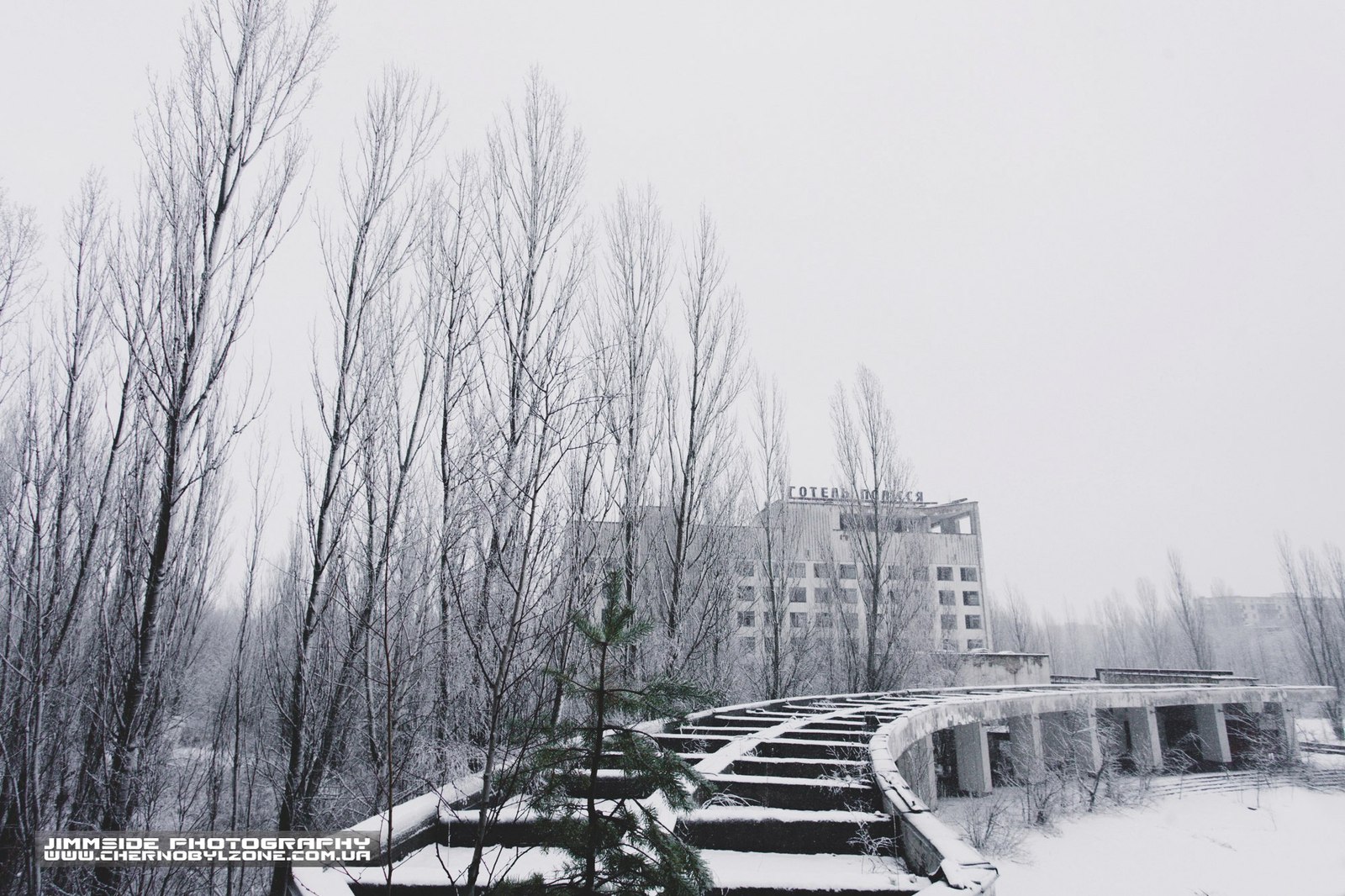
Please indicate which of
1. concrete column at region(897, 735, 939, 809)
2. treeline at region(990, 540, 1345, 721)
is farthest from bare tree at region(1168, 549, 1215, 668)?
concrete column at region(897, 735, 939, 809)

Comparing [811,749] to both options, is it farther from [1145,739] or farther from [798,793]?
[1145,739]

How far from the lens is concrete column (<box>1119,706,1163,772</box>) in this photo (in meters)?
20.9

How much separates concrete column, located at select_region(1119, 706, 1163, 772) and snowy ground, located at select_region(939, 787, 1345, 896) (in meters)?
1.62

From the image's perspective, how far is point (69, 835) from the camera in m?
5.59

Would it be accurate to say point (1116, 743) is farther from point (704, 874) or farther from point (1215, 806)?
point (704, 874)

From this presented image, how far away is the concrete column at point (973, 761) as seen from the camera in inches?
703

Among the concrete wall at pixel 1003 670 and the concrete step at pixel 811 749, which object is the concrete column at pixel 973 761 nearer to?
the concrete wall at pixel 1003 670

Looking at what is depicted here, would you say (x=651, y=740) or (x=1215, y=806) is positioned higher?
(x=651, y=740)

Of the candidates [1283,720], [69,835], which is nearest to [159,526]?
[69,835]

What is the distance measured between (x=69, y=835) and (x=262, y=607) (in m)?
4.01

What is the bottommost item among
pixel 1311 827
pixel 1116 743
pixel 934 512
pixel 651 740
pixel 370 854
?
pixel 1311 827

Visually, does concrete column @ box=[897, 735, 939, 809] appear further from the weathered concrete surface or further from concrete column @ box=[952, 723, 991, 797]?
the weathered concrete surface

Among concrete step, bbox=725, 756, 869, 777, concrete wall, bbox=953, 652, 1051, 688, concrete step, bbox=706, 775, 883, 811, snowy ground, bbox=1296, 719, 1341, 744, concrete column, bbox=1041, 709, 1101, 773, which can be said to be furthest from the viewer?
snowy ground, bbox=1296, 719, 1341, 744

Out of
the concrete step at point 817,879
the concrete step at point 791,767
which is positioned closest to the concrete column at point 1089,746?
the concrete step at point 791,767
